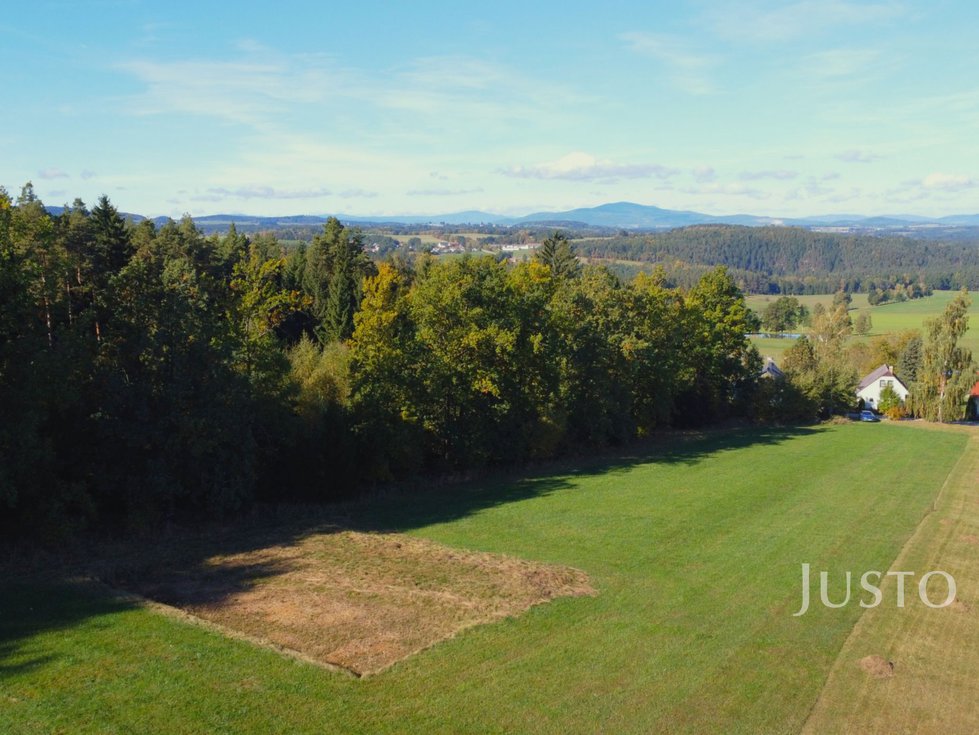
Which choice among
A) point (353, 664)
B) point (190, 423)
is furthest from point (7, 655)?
point (190, 423)

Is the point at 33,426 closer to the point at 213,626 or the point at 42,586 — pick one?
the point at 42,586

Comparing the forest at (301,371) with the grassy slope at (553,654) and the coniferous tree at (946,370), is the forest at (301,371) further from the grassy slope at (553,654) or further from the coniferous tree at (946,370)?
the coniferous tree at (946,370)

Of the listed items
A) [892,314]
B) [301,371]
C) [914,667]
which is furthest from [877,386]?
[892,314]

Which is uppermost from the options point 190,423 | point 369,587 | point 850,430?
point 190,423

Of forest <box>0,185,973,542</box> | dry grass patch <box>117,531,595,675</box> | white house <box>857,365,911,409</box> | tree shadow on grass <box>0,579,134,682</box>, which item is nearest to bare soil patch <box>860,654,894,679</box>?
dry grass patch <box>117,531,595,675</box>

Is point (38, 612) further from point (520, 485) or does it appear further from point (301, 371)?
point (520, 485)

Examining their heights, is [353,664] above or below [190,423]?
below
